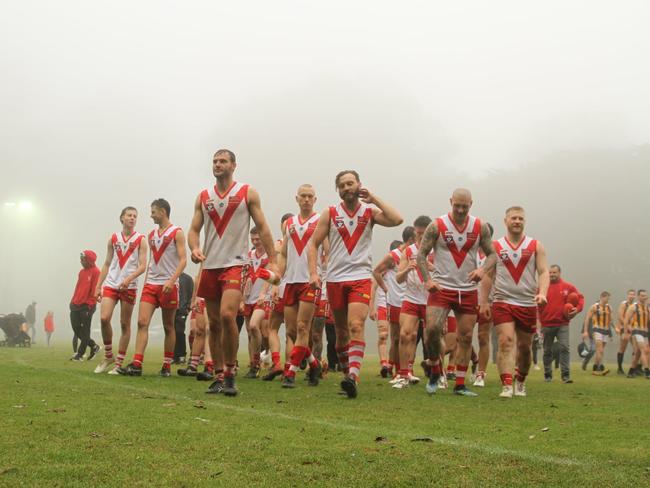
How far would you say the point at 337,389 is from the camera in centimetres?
901

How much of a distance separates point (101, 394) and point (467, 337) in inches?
175

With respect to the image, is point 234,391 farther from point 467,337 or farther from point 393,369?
point 393,369

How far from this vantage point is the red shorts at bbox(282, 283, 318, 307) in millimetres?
9461

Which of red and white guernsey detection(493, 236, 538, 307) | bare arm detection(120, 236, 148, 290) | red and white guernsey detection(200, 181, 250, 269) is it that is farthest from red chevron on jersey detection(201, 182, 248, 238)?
red and white guernsey detection(493, 236, 538, 307)

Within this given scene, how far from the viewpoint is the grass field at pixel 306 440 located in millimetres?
3758

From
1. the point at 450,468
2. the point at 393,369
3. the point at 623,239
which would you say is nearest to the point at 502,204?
the point at 623,239

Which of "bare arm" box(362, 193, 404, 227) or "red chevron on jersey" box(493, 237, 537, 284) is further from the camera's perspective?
"red chevron on jersey" box(493, 237, 537, 284)

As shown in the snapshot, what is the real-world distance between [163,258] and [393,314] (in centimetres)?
419

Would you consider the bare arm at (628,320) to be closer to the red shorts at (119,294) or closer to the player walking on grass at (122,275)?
the player walking on grass at (122,275)

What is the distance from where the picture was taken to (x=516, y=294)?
29.7 ft

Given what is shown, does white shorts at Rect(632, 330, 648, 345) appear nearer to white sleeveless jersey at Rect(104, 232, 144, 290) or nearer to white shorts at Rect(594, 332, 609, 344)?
white shorts at Rect(594, 332, 609, 344)

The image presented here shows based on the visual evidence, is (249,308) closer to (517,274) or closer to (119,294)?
(119,294)

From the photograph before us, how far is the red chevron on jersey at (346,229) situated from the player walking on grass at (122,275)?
3987 mm

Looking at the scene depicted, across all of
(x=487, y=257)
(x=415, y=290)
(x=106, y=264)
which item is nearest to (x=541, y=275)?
(x=487, y=257)
